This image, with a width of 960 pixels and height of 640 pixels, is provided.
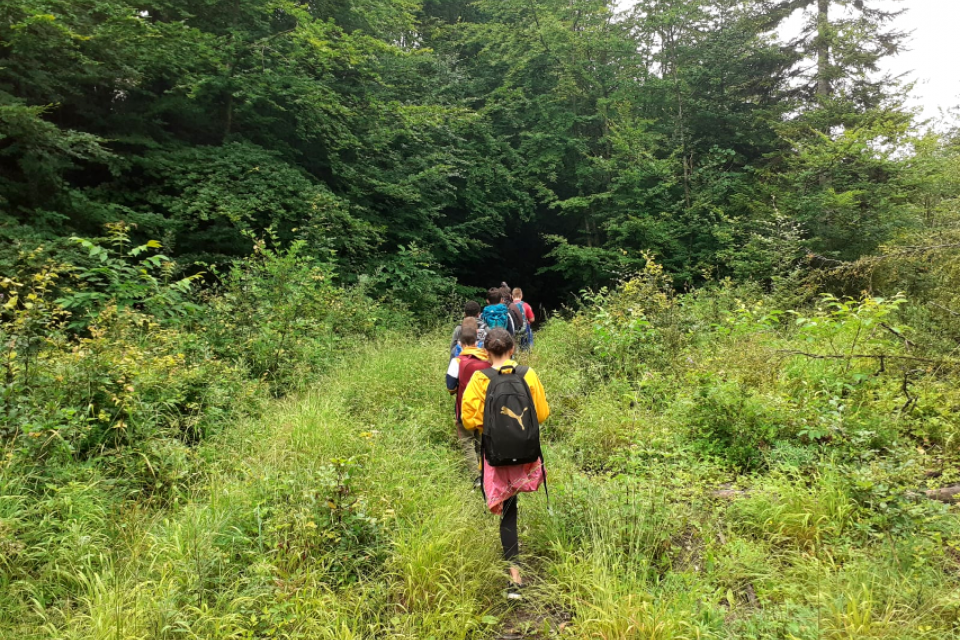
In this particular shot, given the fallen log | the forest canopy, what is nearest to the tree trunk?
the forest canopy

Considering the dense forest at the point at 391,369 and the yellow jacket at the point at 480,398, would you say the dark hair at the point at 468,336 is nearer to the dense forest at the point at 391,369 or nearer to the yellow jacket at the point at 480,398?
the yellow jacket at the point at 480,398

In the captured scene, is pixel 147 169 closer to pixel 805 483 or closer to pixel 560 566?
pixel 560 566

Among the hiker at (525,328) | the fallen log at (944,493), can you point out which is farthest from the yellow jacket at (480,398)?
the hiker at (525,328)

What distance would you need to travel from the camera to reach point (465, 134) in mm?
17000

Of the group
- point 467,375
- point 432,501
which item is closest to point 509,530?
point 432,501

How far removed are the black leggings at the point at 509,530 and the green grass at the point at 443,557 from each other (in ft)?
0.46

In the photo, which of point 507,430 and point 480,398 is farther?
point 480,398

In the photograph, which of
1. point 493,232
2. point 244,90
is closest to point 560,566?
point 244,90

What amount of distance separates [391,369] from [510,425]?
12.7 feet

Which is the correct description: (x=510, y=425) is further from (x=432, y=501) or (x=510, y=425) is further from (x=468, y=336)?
(x=468, y=336)

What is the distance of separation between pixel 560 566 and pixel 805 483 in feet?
8.13

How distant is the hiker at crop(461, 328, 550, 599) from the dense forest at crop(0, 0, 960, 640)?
28cm

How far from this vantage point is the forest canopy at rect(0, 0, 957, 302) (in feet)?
24.4

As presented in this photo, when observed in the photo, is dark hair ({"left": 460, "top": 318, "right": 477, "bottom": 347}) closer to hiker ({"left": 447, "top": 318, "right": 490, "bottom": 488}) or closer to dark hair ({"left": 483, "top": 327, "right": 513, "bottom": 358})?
hiker ({"left": 447, "top": 318, "right": 490, "bottom": 488})
